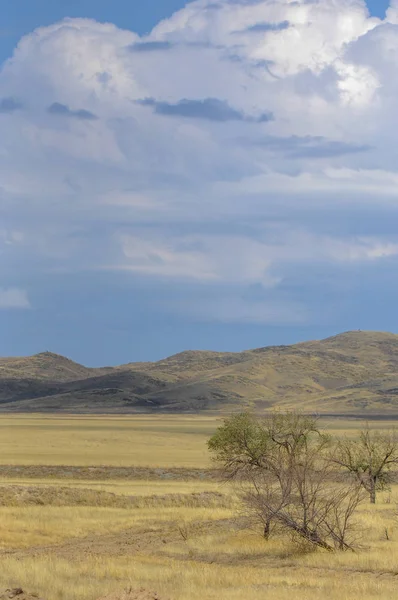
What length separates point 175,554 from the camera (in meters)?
26.0

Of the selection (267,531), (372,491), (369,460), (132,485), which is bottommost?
(267,531)

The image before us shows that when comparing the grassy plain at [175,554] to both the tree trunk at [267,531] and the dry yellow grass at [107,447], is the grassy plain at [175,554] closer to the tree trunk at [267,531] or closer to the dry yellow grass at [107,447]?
the tree trunk at [267,531]

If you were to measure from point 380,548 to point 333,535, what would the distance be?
1.48 meters

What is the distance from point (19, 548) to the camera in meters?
28.1

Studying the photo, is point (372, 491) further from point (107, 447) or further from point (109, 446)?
point (109, 446)

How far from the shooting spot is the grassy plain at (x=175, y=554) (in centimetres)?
1831

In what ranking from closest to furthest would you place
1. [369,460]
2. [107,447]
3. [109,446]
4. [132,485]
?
[369,460] < [132,485] < [107,447] < [109,446]

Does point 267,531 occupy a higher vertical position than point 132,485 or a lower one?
lower

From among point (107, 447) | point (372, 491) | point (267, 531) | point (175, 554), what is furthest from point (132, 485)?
point (107, 447)

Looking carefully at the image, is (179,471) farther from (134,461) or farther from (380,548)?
(380,548)

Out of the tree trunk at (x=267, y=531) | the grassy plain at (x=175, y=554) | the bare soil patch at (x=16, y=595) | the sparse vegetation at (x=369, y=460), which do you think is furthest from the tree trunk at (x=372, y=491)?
the bare soil patch at (x=16, y=595)

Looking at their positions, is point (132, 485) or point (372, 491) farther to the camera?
point (132, 485)

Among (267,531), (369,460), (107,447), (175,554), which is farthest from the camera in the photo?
(107,447)

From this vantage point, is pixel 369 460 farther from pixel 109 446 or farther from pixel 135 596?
pixel 109 446
